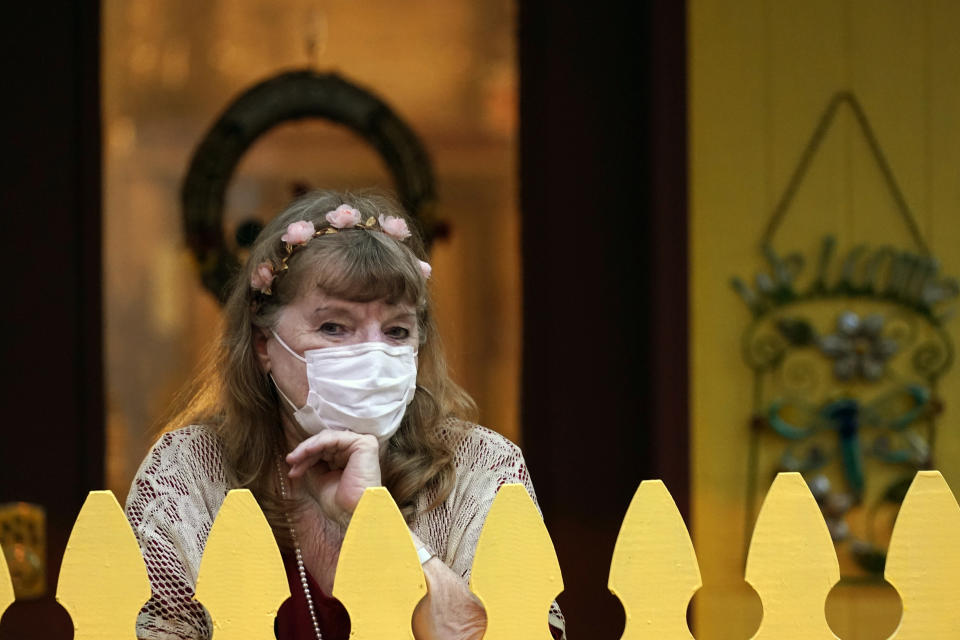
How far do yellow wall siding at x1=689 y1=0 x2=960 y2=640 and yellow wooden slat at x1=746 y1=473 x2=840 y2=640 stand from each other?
2250 mm

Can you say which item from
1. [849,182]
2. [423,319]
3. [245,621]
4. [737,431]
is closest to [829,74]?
[849,182]

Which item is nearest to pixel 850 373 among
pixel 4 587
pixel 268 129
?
pixel 268 129

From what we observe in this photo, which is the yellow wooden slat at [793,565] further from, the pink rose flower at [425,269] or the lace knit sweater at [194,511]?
the pink rose flower at [425,269]

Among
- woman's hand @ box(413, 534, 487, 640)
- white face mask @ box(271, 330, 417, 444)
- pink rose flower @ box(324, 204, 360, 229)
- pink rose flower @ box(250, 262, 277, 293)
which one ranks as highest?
pink rose flower @ box(324, 204, 360, 229)

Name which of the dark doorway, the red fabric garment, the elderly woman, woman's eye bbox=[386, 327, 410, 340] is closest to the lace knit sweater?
the elderly woman

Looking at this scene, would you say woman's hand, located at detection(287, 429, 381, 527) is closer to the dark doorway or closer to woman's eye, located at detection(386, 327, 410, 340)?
woman's eye, located at detection(386, 327, 410, 340)

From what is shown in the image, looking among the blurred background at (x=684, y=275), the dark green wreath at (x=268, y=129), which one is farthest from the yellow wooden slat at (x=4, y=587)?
the dark green wreath at (x=268, y=129)

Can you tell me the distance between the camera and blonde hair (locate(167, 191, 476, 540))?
2238mm

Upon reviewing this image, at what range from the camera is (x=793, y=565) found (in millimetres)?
1913

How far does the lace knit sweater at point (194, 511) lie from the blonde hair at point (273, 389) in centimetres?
3

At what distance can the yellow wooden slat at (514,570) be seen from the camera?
1.84 m

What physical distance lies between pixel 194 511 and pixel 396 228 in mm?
559

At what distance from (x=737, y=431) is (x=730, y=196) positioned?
702mm

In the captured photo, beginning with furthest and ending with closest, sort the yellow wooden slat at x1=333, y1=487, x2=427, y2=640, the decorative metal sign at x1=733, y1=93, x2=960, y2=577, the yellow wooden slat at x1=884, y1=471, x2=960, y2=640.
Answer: the decorative metal sign at x1=733, y1=93, x2=960, y2=577, the yellow wooden slat at x1=884, y1=471, x2=960, y2=640, the yellow wooden slat at x1=333, y1=487, x2=427, y2=640
